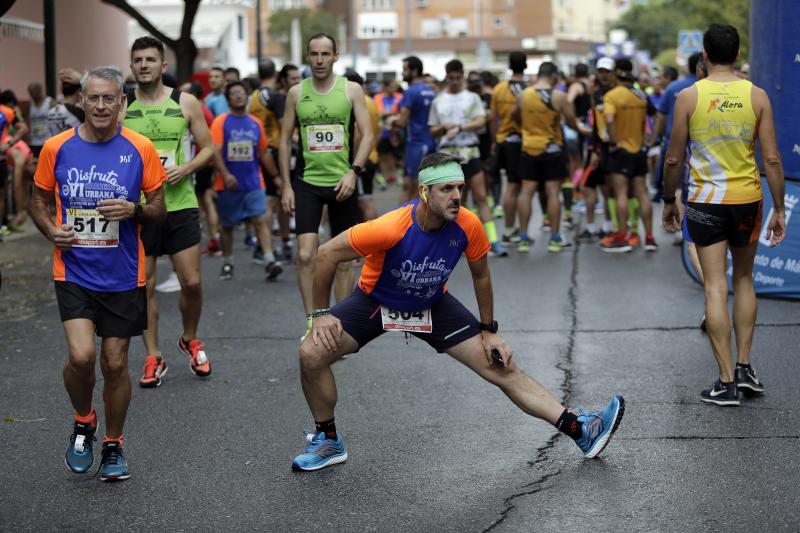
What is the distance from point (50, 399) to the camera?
288 inches

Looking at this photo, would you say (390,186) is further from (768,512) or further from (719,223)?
(768,512)

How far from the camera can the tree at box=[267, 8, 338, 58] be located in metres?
83.7

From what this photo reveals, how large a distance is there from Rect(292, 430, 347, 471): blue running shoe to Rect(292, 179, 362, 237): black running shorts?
2952mm

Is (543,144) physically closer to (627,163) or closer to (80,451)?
(627,163)

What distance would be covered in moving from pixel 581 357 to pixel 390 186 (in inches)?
671

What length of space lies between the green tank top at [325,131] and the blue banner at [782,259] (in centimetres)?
334

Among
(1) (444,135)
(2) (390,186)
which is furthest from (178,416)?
(2) (390,186)

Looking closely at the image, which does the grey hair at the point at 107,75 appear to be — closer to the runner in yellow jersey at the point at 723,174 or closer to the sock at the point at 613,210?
the runner in yellow jersey at the point at 723,174

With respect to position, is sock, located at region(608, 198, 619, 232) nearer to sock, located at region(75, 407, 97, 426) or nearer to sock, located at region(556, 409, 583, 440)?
sock, located at region(556, 409, 583, 440)

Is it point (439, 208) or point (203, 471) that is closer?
point (439, 208)

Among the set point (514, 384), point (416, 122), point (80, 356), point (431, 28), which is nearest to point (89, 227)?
point (80, 356)

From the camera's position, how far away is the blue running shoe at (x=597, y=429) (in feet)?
18.8

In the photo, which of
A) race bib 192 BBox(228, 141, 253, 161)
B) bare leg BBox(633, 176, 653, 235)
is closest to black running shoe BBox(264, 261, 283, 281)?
race bib 192 BBox(228, 141, 253, 161)

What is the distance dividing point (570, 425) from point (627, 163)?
844cm
